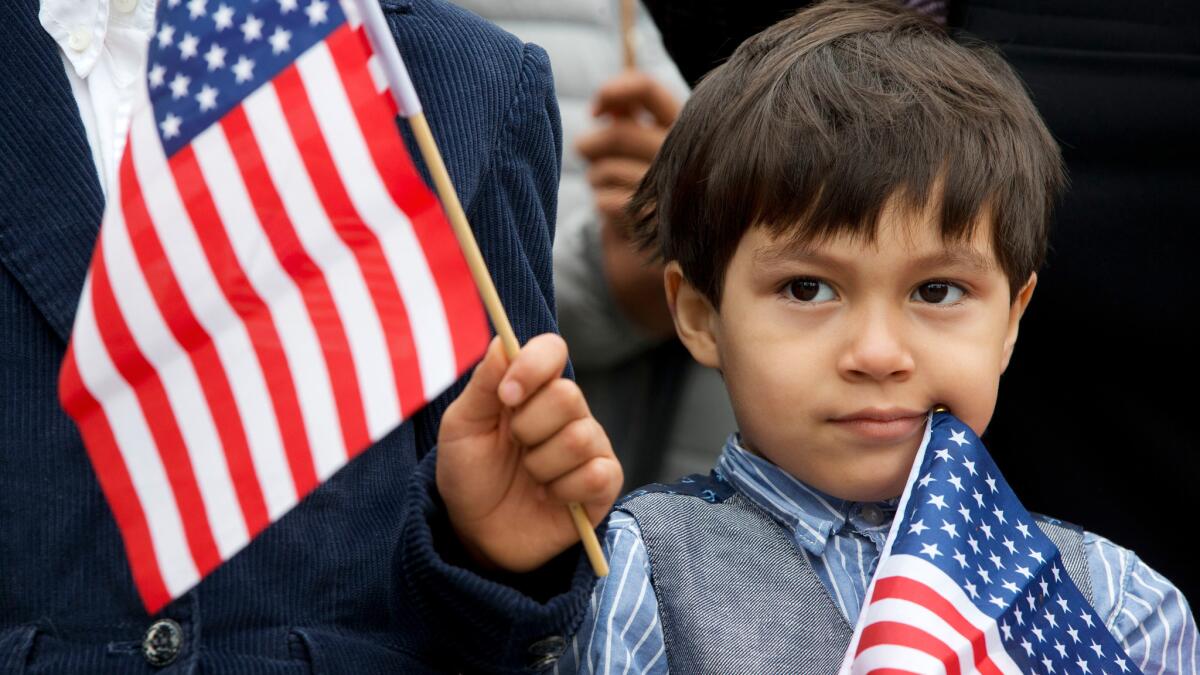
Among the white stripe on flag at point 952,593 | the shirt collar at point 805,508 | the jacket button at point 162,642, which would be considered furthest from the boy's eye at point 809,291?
the jacket button at point 162,642

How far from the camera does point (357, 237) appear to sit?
1646 millimetres

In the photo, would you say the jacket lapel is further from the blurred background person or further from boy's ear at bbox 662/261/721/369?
the blurred background person

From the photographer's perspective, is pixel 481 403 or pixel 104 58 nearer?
pixel 481 403

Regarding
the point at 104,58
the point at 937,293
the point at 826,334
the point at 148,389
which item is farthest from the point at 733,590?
the point at 104,58

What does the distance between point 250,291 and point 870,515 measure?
93cm

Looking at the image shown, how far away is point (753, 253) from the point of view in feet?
7.03

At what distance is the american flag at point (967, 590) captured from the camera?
74.2 inches

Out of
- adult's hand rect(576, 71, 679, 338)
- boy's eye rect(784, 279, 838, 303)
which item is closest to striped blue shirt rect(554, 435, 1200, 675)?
boy's eye rect(784, 279, 838, 303)

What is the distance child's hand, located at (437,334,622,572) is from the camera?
166 centimetres

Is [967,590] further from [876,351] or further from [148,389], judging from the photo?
[148,389]

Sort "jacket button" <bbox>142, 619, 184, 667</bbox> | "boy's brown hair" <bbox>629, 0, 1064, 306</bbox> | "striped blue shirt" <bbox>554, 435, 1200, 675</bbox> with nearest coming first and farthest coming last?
"jacket button" <bbox>142, 619, 184, 667</bbox> → "striped blue shirt" <bbox>554, 435, 1200, 675</bbox> → "boy's brown hair" <bbox>629, 0, 1064, 306</bbox>

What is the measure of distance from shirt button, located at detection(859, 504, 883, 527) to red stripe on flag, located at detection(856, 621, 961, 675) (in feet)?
1.06

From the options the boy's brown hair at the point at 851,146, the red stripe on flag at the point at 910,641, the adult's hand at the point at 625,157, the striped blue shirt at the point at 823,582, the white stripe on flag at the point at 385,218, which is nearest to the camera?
the white stripe on flag at the point at 385,218

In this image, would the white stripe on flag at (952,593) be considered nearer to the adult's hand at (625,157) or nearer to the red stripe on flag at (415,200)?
the red stripe on flag at (415,200)
